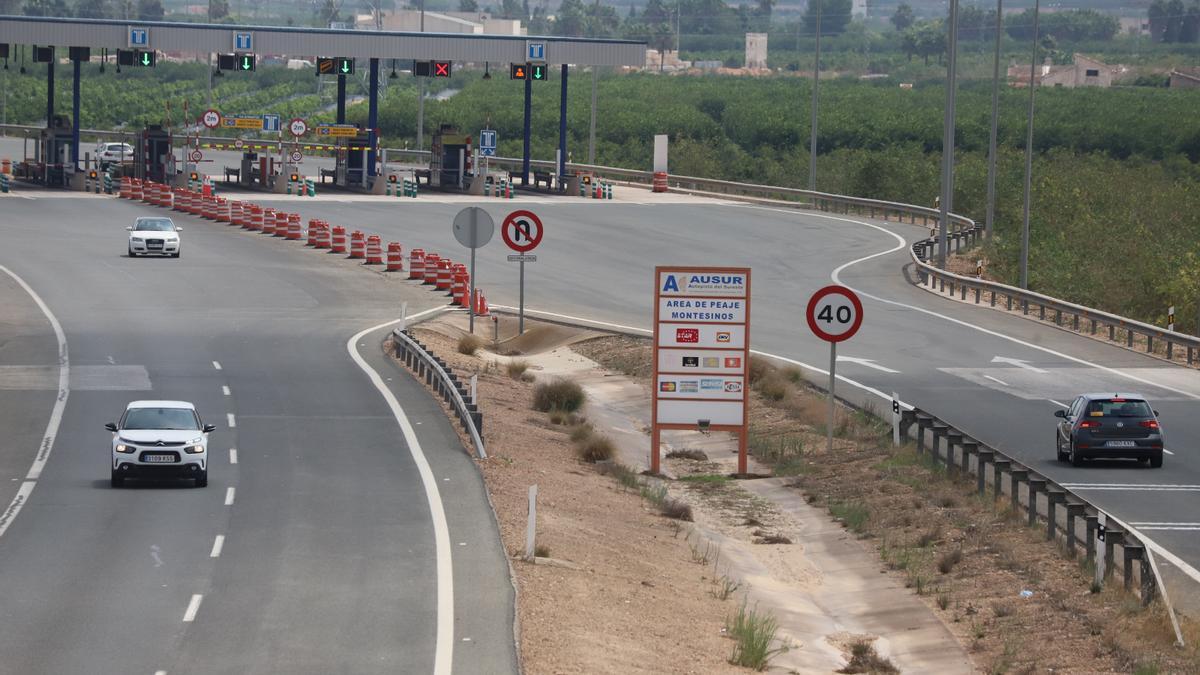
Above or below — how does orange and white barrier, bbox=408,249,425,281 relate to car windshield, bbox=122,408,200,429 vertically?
above

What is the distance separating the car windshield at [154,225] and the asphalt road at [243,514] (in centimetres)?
949

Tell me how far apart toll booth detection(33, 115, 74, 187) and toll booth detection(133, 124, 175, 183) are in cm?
290

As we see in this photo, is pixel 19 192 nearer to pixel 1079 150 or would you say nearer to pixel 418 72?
pixel 418 72

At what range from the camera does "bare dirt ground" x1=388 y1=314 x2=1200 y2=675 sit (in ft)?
58.2

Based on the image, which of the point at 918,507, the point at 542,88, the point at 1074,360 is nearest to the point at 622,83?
the point at 542,88

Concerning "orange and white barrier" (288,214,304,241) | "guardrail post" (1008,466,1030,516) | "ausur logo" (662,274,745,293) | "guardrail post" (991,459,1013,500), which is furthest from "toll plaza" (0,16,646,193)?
"guardrail post" (1008,466,1030,516)

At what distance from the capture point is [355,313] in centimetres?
4409

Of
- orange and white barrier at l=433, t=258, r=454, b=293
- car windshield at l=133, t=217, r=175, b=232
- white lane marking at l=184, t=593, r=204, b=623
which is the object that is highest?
car windshield at l=133, t=217, r=175, b=232

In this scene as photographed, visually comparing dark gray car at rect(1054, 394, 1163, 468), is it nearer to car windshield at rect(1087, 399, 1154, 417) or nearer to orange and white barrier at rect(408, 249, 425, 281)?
car windshield at rect(1087, 399, 1154, 417)

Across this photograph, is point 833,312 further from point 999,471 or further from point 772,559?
point 772,559

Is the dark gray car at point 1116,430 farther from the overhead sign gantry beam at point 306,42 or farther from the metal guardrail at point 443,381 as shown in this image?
the overhead sign gantry beam at point 306,42

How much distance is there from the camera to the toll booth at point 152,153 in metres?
76.2

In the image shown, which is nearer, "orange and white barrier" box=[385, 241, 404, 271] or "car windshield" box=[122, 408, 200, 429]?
"car windshield" box=[122, 408, 200, 429]

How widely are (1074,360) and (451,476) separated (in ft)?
66.6
